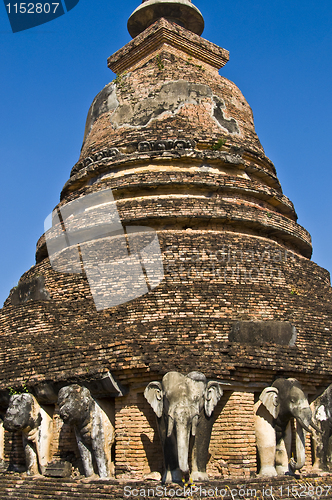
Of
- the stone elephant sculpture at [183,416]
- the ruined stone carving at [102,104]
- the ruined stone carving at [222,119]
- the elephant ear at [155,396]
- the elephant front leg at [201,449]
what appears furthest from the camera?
the ruined stone carving at [102,104]

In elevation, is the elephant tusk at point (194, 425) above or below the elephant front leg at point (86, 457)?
above

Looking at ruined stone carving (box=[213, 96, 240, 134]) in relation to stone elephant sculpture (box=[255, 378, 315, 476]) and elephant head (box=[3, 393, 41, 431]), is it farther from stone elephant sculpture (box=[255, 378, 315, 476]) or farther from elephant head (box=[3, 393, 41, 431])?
elephant head (box=[3, 393, 41, 431])

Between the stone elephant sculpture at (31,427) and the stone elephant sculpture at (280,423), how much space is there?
148 inches

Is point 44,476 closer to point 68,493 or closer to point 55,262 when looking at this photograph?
point 68,493

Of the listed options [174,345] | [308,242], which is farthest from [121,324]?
[308,242]

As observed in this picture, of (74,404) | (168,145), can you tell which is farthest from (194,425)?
(168,145)

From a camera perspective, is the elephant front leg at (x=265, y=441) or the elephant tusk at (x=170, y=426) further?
the elephant front leg at (x=265, y=441)

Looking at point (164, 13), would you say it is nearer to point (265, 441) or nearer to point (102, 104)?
point (102, 104)

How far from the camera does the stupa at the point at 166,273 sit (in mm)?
8195

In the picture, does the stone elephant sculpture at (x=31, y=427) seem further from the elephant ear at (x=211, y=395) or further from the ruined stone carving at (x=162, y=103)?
the ruined stone carving at (x=162, y=103)

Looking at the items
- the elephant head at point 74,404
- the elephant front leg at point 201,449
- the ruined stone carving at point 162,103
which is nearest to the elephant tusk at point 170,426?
the elephant front leg at point 201,449

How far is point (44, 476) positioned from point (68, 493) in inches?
38.2

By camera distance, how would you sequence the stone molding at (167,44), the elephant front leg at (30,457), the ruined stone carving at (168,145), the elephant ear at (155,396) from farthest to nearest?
the stone molding at (167,44)
the ruined stone carving at (168,145)
the elephant front leg at (30,457)
the elephant ear at (155,396)

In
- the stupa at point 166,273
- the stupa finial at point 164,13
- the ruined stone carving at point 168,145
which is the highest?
the stupa finial at point 164,13
